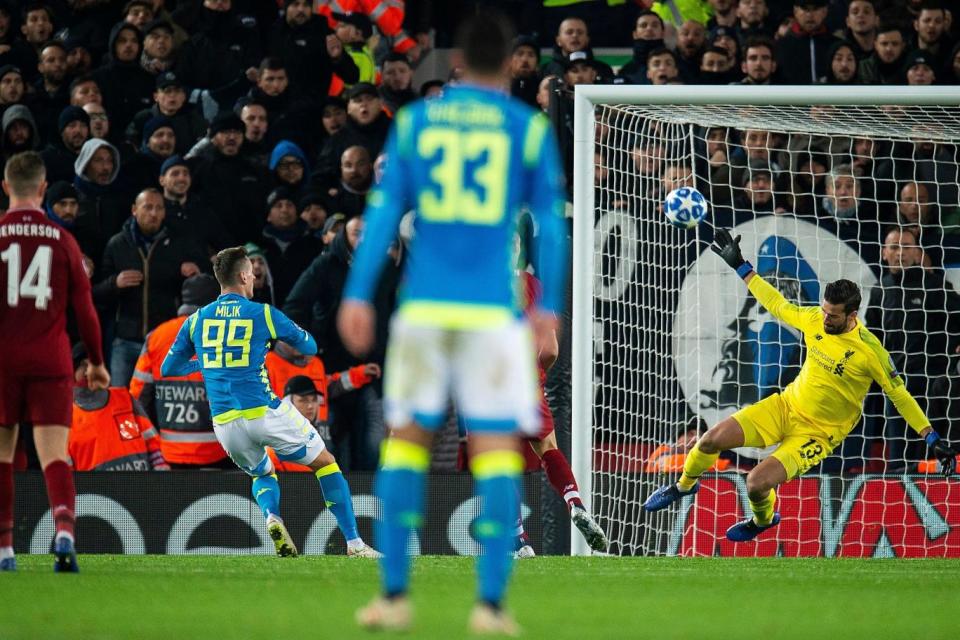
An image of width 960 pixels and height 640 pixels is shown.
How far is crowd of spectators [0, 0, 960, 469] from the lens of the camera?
Result: 10922 mm

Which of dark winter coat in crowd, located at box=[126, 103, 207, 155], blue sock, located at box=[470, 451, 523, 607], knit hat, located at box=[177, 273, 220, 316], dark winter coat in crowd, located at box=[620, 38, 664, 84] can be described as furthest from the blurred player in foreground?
dark winter coat in crowd, located at box=[620, 38, 664, 84]

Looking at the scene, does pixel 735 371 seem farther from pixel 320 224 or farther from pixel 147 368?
pixel 147 368

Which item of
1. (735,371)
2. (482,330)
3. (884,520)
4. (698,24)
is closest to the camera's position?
(482,330)

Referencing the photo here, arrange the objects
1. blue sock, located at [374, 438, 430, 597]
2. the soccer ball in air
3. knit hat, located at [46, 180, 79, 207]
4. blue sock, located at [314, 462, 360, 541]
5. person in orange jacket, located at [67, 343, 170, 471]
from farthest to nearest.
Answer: knit hat, located at [46, 180, 79, 207]
person in orange jacket, located at [67, 343, 170, 471]
the soccer ball in air
blue sock, located at [314, 462, 360, 541]
blue sock, located at [374, 438, 430, 597]

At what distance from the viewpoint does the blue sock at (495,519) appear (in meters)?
4.47

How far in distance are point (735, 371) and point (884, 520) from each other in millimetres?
1528

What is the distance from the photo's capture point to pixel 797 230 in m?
10.8

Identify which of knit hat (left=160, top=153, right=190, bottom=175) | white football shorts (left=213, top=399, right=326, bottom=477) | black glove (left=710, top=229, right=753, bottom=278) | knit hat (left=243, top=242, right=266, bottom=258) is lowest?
white football shorts (left=213, top=399, right=326, bottom=477)

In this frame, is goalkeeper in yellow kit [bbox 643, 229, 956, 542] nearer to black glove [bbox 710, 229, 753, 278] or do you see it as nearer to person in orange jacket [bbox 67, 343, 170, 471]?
black glove [bbox 710, 229, 753, 278]

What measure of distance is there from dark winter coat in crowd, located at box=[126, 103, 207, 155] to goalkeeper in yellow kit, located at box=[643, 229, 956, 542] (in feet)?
15.7

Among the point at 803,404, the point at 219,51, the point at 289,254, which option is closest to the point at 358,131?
the point at 289,254

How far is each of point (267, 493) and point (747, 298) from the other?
385 centimetres

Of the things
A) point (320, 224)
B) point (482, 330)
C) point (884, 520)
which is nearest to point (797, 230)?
point (884, 520)

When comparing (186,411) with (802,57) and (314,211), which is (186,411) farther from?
(802,57)
